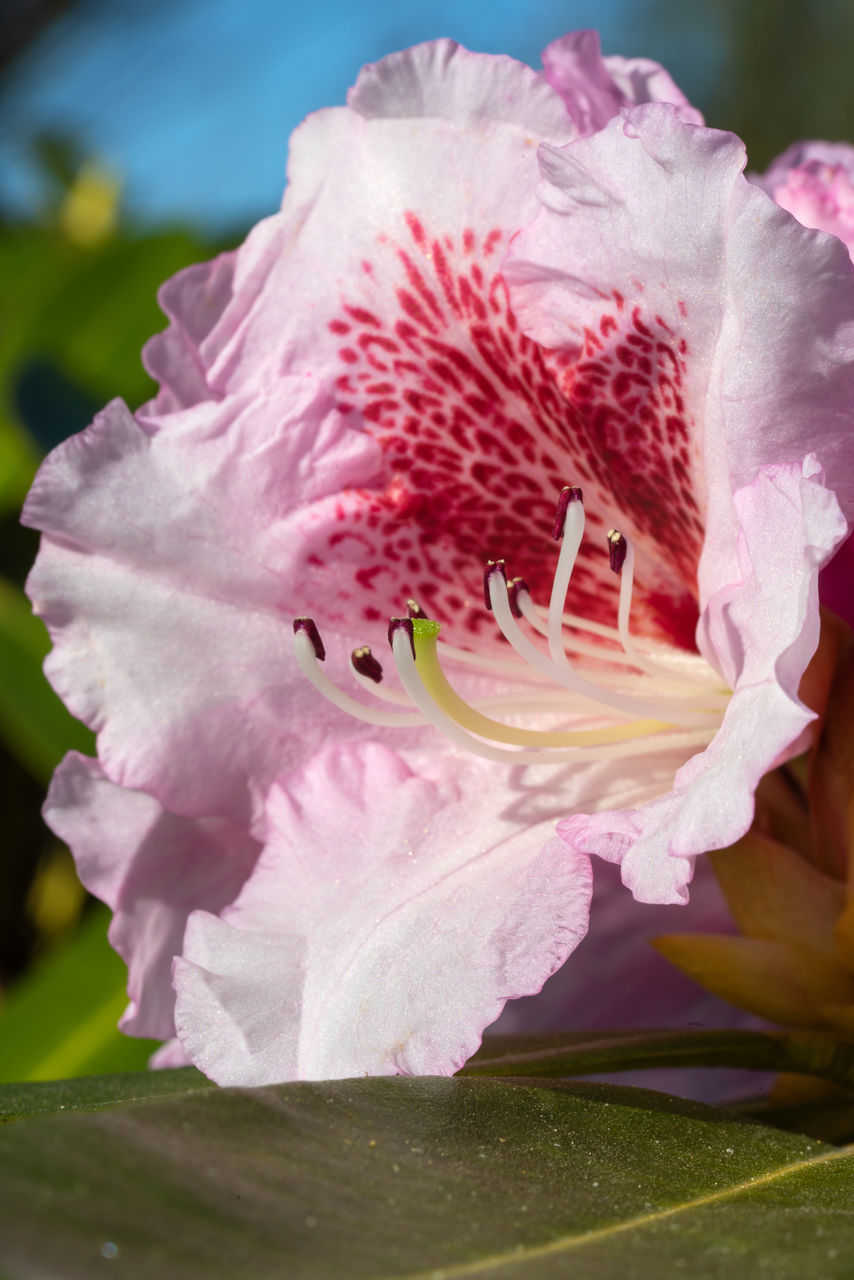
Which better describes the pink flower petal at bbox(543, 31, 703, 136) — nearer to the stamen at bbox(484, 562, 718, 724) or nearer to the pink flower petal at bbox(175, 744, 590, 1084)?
the stamen at bbox(484, 562, 718, 724)

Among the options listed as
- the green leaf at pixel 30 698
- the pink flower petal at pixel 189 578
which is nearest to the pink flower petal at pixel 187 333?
the pink flower petal at pixel 189 578

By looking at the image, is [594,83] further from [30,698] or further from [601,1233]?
[30,698]

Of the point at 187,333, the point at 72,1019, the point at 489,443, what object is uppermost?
the point at 187,333

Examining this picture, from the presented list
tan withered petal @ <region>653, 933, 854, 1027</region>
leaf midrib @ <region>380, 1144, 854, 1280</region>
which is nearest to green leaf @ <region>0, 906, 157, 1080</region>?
tan withered petal @ <region>653, 933, 854, 1027</region>

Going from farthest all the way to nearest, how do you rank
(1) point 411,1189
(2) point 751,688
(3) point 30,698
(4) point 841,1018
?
(3) point 30,698 → (4) point 841,1018 → (2) point 751,688 → (1) point 411,1189

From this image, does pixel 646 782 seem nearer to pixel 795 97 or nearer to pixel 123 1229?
pixel 123 1229

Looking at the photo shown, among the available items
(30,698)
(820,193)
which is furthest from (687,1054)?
(30,698)
